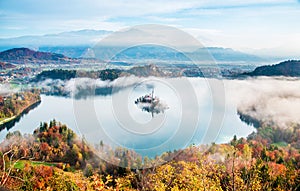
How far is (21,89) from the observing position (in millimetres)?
33594

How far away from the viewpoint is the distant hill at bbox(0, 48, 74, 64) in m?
48.9

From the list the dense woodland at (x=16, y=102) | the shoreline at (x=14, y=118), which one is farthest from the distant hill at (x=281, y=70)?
the dense woodland at (x=16, y=102)

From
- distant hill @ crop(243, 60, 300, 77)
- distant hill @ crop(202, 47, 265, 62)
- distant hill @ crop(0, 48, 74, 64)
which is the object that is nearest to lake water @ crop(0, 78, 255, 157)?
distant hill @ crop(202, 47, 265, 62)

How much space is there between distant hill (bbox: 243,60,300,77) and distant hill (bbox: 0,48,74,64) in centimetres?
3099

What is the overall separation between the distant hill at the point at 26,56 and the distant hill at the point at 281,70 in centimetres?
3099

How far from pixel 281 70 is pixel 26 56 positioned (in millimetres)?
39313

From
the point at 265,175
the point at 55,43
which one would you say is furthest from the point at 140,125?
the point at 55,43

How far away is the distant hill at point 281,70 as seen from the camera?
2898 centimetres

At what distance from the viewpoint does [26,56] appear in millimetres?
49875

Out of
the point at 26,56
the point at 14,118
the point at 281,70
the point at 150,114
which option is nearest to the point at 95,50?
the point at 150,114

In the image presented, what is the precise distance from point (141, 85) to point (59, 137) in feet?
42.2

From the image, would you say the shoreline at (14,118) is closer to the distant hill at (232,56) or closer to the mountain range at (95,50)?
the mountain range at (95,50)

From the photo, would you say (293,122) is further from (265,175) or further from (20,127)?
(20,127)

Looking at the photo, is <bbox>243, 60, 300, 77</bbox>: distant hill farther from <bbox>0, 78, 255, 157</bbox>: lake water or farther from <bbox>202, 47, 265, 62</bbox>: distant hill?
<bbox>0, 78, 255, 157</bbox>: lake water
